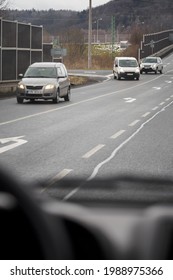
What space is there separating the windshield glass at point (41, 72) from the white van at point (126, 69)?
22676 mm

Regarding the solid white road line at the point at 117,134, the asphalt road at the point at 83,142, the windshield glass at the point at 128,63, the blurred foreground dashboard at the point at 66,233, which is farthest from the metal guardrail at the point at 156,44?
the blurred foreground dashboard at the point at 66,233

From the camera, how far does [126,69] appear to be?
4656 cm

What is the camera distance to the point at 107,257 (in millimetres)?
1066

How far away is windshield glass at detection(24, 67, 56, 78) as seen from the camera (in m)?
23.8

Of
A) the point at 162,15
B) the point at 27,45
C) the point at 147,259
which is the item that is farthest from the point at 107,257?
the point at 162,15

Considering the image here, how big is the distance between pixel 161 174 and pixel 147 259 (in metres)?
6.89

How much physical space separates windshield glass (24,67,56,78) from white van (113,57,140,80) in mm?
22676

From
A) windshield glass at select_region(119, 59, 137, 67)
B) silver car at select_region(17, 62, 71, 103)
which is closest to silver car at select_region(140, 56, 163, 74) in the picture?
windshield glass at select_region(119, 59, 137, 67)

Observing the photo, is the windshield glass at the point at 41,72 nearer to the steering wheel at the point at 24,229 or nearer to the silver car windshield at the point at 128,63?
the steering wheel at the point at 24,229

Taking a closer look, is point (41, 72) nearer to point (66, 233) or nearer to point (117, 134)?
point (117, 134)

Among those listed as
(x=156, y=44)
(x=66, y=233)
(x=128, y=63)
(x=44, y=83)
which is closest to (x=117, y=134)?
(x=44, y=83)

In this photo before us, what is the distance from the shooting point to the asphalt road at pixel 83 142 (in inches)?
323
